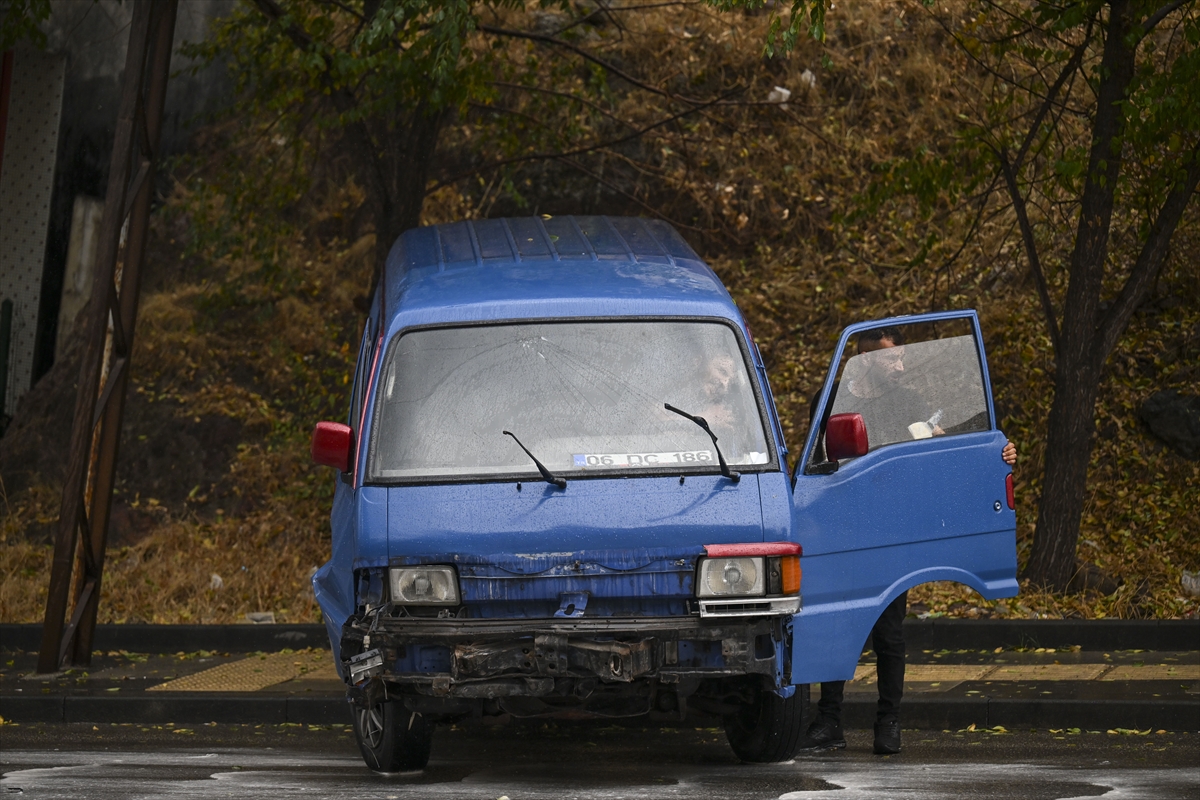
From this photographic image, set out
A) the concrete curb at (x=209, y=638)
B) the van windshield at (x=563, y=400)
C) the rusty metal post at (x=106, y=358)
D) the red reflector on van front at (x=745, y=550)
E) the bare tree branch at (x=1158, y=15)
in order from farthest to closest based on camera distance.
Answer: the concrete curb at (x=209, y=638) < the bare tree branch at (x=1158, y=15) < the rusty metal post at (x=106, y=358) < the van windshield at (x=563, y=400) < the red reflector on van front at (x=745, y=550)

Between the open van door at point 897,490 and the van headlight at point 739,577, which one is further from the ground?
the open van door at point 897,490

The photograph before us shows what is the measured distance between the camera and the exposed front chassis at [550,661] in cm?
575

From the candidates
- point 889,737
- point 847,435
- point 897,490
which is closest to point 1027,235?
point 897,490

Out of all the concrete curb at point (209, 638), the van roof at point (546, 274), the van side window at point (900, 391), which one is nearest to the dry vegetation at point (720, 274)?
the concrete curb at point (209, 638)

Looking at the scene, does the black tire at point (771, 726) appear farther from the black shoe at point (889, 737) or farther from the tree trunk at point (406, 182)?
the tree trunk at point (406, 182)

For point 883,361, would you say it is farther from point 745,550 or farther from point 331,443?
point 331,443

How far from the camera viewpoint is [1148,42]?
39.1 ft

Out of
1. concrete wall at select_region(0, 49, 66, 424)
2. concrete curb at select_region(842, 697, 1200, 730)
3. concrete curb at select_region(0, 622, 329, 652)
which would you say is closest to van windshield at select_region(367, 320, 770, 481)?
concrete curb at select_region(842, 697, 1200, 730)

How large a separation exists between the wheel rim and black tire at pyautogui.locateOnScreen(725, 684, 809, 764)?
1571mm

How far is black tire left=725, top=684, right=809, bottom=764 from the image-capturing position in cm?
673

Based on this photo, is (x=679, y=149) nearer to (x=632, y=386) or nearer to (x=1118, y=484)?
(x=1118, y=484)

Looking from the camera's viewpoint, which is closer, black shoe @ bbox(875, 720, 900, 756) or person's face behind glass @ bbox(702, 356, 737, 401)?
person's face behind glass @ bbox(702, 356, 737, 401)

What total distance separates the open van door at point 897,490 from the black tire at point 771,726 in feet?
0.77

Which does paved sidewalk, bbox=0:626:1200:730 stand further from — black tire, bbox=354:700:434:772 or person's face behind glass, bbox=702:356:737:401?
person's face behind glass, bbox=702:356:737:401
